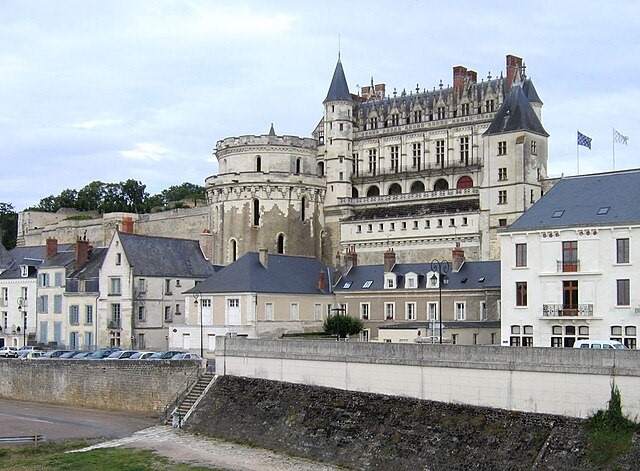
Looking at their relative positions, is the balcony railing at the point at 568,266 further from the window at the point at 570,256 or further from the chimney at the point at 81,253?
the chimney at the point at 81,253

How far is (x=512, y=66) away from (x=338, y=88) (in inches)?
569

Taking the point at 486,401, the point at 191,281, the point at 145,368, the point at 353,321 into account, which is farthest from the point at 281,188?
the point at 486,401

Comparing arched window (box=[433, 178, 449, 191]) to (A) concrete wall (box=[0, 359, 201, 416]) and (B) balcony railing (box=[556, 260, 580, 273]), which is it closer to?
(B) balcony railing (box=[556, 260, 580, 273])

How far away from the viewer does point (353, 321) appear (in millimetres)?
51375

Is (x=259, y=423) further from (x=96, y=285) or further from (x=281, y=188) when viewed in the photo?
(x=281, y=188)

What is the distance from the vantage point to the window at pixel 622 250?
123 feet

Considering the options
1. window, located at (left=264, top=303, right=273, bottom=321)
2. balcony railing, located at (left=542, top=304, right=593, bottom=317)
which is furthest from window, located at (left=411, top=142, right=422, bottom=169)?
balcony railing, located at (left=542, top=304, right=593, bottom=317)

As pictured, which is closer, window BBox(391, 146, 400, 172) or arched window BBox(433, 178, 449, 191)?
arched window BBox(433, 178, 449, 191)

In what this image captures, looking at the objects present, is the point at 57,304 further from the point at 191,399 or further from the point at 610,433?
the point at 610,433

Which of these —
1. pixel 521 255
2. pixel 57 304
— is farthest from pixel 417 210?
pixel 521 255

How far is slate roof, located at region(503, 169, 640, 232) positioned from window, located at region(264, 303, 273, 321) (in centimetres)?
1513

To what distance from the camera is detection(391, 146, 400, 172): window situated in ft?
261

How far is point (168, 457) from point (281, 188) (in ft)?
150

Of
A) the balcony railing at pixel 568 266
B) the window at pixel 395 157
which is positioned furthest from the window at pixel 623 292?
the window at pixel 395 157
